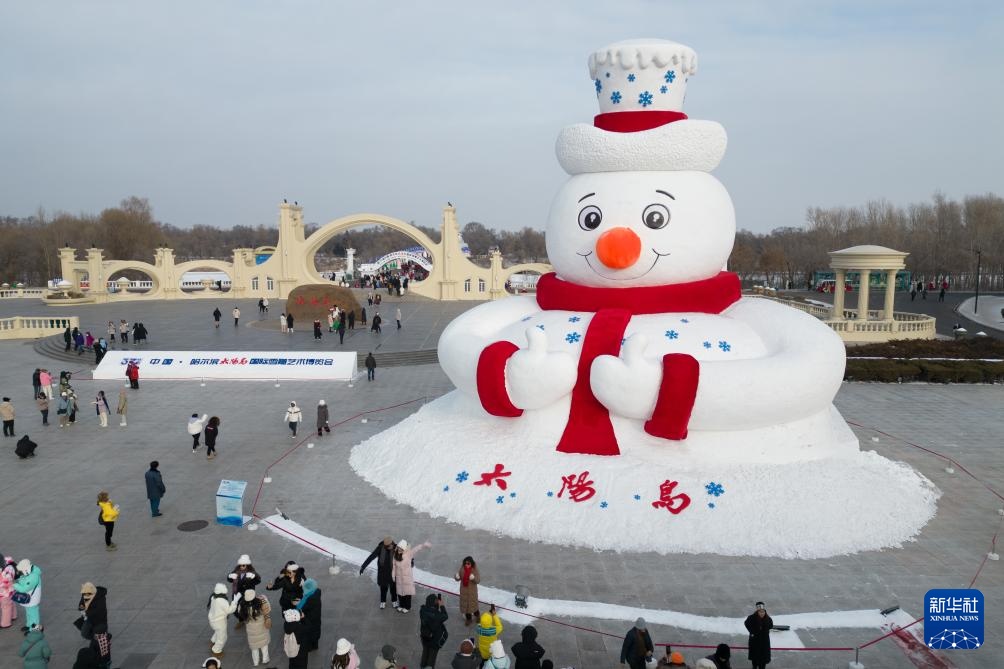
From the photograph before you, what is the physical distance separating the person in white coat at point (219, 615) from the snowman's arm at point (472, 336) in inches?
187

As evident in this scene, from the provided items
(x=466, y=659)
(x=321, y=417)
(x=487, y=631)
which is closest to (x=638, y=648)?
(x=487, y=631)

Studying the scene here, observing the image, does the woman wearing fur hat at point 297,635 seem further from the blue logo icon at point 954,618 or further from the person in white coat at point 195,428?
the person in white coat at point 195,428

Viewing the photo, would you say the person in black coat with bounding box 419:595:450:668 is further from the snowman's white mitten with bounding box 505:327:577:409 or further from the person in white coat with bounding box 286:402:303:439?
the person in white coat with bounding box 286:402:303:439

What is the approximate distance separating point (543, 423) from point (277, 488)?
4662 millimetres

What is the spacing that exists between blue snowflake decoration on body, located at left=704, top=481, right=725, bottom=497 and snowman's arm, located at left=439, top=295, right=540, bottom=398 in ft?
12.1

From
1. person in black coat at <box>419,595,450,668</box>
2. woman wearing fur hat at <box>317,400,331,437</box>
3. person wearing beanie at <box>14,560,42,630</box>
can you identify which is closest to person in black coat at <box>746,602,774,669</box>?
person in black coat at <box>419,595,450,668</box>

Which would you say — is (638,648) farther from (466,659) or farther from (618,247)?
(618,247)

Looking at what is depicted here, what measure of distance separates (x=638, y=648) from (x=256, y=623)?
3.70 metres

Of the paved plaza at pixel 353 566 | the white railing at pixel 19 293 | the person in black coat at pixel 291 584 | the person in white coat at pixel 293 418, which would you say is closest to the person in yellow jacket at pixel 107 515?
the paved plaza at pixel 353 566

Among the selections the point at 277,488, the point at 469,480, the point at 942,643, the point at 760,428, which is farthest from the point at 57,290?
the point at 942,643

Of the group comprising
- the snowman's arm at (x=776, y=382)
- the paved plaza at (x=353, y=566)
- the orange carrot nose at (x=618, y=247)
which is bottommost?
the paved plaza at (x=353, y=566)

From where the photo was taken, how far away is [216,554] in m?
9.34

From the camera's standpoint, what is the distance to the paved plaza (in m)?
7.39

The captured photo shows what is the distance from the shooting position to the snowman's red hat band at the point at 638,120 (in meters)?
10.6
